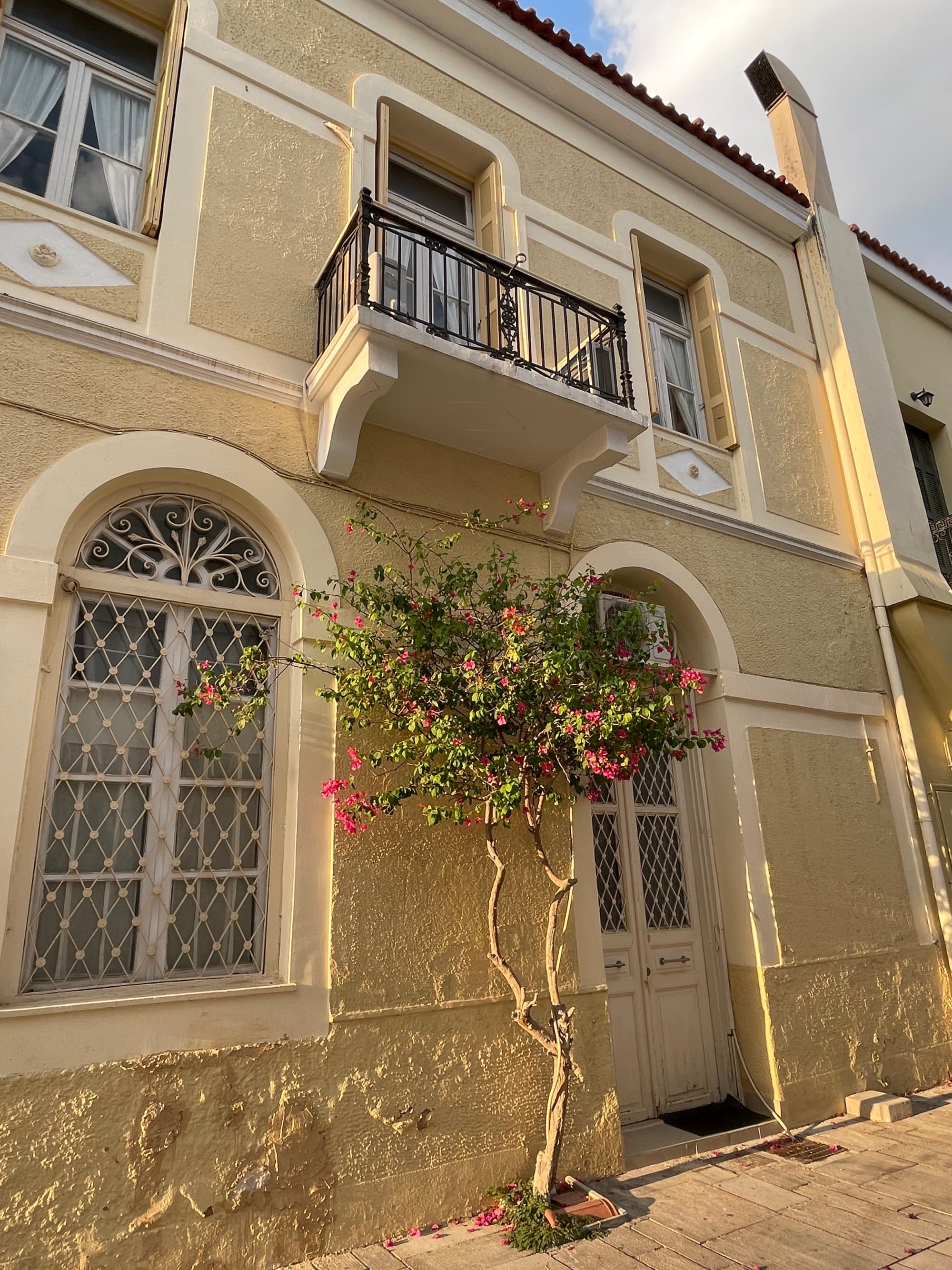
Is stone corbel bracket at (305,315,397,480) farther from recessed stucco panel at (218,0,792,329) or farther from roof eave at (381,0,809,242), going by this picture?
roof eave at (381,0,809,242)

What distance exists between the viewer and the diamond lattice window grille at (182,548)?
421 centimetres

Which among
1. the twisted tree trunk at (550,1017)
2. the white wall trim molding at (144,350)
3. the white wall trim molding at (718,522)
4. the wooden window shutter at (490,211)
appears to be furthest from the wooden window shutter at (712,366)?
the twisted tree trunk at (550,1017)

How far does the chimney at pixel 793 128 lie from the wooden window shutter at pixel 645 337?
9.76 feet

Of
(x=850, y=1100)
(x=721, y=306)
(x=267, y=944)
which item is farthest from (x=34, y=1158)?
(x=721, y=306)

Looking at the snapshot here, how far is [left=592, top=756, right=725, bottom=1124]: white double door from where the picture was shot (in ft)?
17.7

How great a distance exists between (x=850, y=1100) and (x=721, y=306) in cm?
663

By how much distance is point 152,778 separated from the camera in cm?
398

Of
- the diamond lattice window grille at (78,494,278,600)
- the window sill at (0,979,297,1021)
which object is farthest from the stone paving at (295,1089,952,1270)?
the diamond lattice window grille at (78,494,278,600)

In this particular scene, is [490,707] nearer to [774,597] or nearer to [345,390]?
[345,390]

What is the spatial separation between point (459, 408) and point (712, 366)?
3.48 m

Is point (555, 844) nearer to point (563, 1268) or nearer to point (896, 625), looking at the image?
point (563, 1268)

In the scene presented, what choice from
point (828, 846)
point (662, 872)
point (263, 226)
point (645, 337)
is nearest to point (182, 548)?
point (263, 226)

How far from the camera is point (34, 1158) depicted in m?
3.22

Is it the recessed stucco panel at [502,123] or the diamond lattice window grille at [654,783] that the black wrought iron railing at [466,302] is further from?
the diamond lattice window grille at [654,783]
